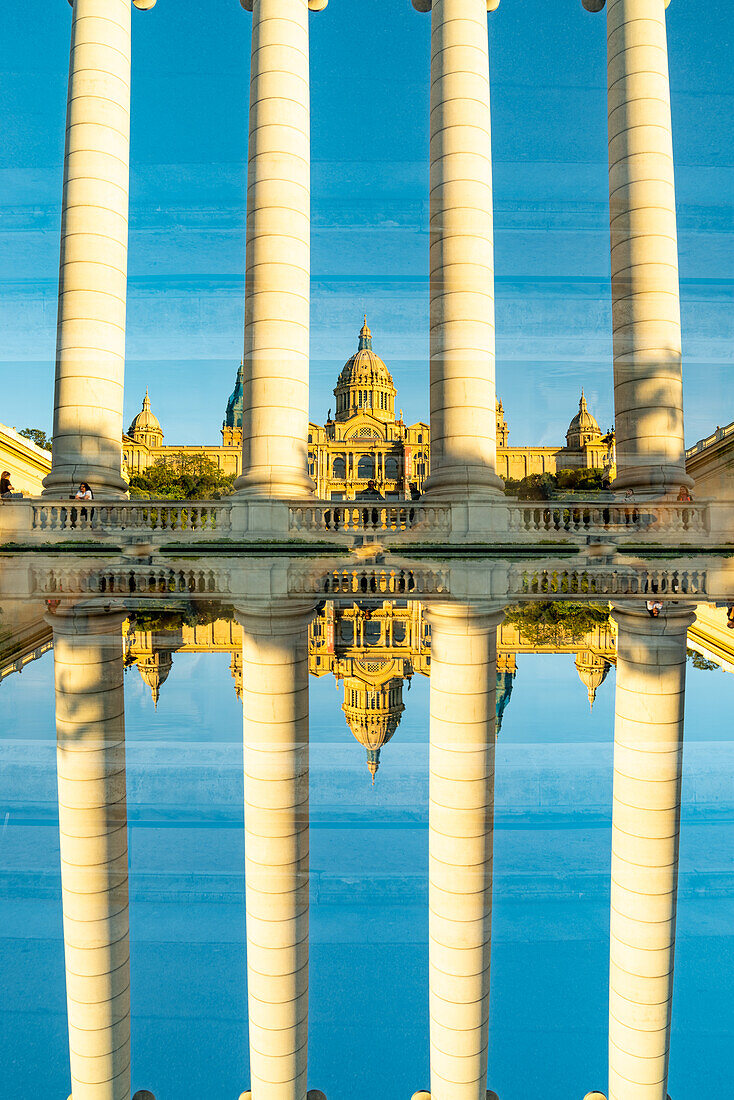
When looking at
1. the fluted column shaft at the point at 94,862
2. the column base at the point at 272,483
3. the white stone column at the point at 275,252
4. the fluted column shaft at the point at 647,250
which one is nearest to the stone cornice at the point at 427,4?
the fluted column shaft at the point at 647,250

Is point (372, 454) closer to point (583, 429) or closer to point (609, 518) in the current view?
point (583, 429)

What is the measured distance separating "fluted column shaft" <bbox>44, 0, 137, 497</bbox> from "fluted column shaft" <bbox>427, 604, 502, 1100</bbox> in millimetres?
17857

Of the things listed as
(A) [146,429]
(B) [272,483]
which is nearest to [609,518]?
(B) [272,483]

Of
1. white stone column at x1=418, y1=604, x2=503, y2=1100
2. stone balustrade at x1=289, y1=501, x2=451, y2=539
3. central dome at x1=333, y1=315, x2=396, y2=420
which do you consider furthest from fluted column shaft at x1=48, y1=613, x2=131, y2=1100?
central dome at x1=333, y1=315, x2=396, y2=420

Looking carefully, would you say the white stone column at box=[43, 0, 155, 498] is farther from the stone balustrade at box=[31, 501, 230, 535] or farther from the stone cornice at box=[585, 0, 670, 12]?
the stone cornice at box=[585, 0, 670, 12]

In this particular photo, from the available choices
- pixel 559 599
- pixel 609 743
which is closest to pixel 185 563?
pixel 559 599

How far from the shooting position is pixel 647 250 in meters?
28.4

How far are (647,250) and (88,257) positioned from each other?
25.6 m

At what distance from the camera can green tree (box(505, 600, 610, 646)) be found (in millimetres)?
24047

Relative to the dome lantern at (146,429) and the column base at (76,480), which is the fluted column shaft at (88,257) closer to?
the column base at (76,480)

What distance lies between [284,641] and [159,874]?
8.25 meters

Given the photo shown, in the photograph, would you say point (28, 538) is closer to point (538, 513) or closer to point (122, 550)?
point (122, 550)

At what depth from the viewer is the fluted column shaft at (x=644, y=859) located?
17.6m

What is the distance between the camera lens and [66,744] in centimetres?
2073
